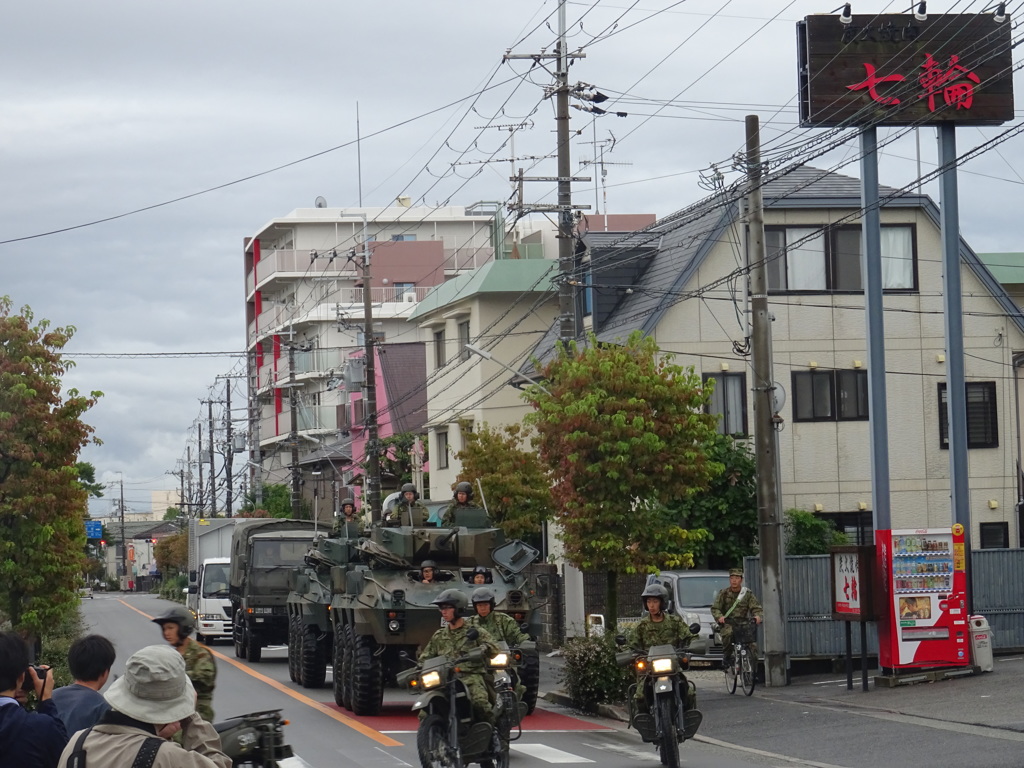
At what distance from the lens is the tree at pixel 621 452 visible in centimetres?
2147

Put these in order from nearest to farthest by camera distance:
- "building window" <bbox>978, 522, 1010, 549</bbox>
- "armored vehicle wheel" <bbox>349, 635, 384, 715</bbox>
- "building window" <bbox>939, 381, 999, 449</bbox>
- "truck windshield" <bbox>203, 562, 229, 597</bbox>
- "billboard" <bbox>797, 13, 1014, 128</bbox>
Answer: "armored vehicle wheel" <bbox>349, 635, 384, 715</bbox>
"billboard" <bbox>797, 13, 1014, 128</bbox>
"building window" <bbox>978, 522, 1010, 549</bbox>
"building window" <bbox>939, 381, 999, 449</bbox>
"truck windshield" <bbox>203, 562, 229, 597</bbox>

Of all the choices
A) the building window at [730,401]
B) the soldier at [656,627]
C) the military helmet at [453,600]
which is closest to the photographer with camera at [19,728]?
the military helmet at [453,600]

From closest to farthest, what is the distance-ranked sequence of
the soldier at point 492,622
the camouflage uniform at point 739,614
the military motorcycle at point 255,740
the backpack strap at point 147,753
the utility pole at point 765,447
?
the backpack strap at point 147,753 → the military motorcycle at point 255,740 → the soldier at point 492,622 → the camouflage uniform at point 739,614 → the utility pole at point 765,447

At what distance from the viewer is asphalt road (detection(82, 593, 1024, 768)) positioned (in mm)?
14336

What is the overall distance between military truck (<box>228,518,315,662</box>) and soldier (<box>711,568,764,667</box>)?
39.3ft

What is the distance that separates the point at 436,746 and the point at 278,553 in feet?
Result: 68.3

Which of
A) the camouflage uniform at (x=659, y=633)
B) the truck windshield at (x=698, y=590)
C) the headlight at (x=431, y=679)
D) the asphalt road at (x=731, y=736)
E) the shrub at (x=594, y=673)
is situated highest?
the camouflage uniform at (x=659, y=633)

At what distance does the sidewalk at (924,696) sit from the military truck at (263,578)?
393 inches

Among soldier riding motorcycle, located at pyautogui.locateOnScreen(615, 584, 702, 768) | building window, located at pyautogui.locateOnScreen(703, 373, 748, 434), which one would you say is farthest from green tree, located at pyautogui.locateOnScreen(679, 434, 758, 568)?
soldier riding motorcycle, located at pyautogui.locateOnScreen(615, 584, 702, 768)

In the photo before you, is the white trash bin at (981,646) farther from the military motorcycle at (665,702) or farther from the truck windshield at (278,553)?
the truck windshield at (278,553)

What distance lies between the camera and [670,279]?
34281mm

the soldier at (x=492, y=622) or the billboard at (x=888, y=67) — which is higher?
the billboard at (x=888, y=67)

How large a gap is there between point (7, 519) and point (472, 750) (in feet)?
37.3

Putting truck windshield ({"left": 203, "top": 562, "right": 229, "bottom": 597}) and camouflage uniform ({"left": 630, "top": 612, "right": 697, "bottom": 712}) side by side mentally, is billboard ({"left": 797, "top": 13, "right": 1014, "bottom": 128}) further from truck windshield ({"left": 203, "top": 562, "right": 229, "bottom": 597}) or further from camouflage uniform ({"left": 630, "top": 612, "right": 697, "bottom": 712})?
truck windshield ({"left": 203, "top": 562, "right": 229, "bottom": 597})
